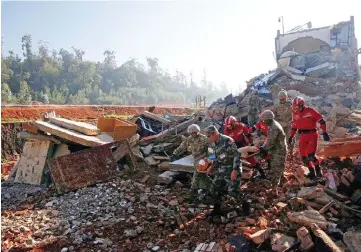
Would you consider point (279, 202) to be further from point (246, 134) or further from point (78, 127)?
point (78, 127)

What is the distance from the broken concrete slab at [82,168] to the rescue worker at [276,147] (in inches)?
160

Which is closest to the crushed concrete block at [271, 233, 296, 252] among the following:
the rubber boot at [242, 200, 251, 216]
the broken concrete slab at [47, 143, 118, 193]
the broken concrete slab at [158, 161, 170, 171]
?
the rubber boot at [242, 200, 251, 216]

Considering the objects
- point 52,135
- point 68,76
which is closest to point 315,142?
point 52,135

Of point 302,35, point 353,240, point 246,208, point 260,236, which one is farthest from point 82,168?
point 302,35

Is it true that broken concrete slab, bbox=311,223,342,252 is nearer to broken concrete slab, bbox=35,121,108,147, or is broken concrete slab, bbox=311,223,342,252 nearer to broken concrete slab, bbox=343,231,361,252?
broken concrete slab, bbox=343,231,361,252

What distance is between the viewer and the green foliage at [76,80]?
39.2m

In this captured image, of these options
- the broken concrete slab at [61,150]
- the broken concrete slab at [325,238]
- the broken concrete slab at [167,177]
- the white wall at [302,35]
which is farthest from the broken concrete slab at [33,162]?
the white wall at [302,35]

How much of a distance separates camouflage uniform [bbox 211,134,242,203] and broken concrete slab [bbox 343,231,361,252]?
78.3 inches

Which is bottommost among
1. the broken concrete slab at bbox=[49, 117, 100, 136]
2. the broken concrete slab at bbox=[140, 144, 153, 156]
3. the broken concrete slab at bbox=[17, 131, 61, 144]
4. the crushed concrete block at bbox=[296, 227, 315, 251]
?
the crushed concrete block at bbox=[296, 227, 315, 251]

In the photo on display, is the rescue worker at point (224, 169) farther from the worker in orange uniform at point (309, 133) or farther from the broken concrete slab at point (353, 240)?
the broken concrete slab at point (353, 240)

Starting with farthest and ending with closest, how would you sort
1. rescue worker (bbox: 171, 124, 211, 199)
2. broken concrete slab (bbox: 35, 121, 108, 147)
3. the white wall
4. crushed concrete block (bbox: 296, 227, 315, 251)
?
the white wall < broken concrete slab (bbox: 35, 121, 108, 147) < rescue worker (bbox: 171, 124, 211, 199) < crushed concrete block (bbox: 296, 227, 315, 251)

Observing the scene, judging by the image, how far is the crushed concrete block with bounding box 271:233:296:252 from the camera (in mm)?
4168

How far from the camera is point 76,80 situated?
49531 mm

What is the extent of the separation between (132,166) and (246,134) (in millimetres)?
3270
